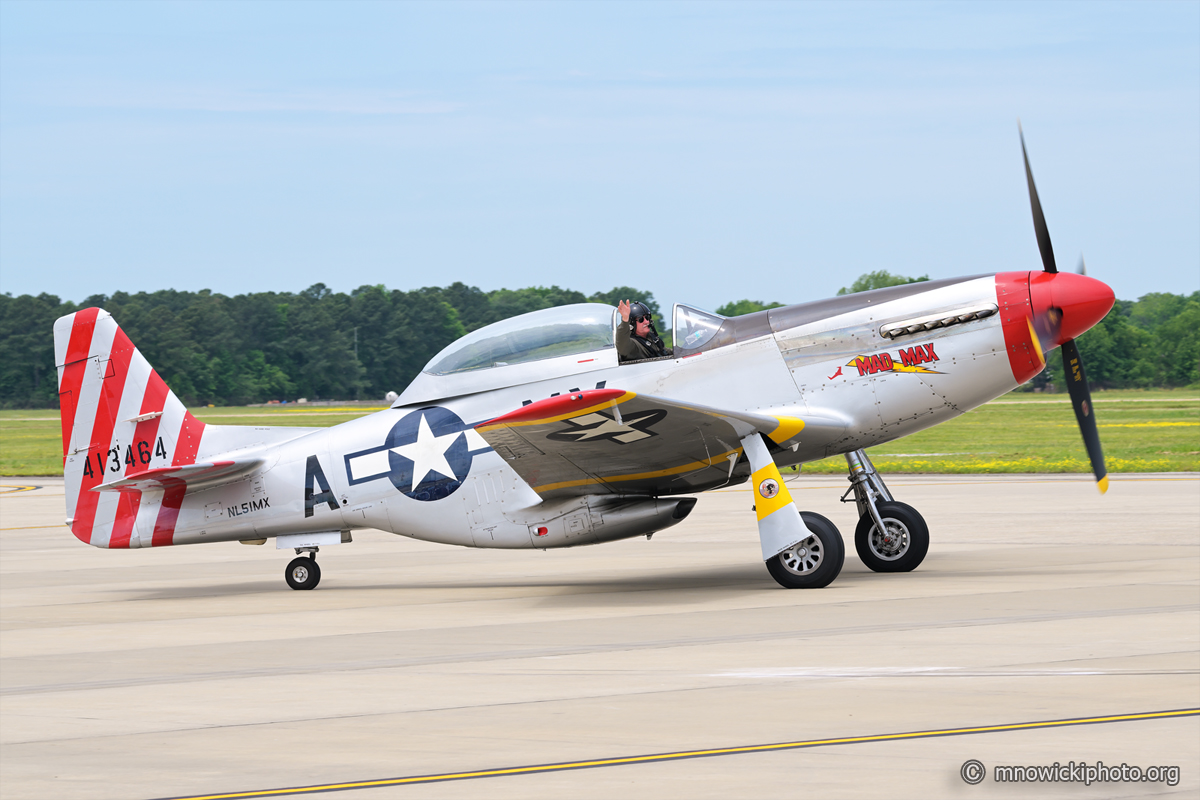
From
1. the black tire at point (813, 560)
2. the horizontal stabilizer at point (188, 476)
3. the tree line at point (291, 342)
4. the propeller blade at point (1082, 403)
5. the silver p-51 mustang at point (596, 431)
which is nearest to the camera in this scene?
the black tire at point (813, 560)

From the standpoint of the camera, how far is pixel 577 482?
13945 mm

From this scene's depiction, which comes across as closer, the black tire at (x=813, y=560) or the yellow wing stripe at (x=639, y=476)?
Answer: the black tire at (x=813, y=560)

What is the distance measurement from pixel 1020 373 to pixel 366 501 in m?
7.29

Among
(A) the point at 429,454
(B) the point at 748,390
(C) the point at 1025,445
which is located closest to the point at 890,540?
(B) the point at 748,390

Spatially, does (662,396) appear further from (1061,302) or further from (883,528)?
(1061,302)

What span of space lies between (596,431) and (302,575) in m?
4.80

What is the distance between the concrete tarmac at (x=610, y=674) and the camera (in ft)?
21.3

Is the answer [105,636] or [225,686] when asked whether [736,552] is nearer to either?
[105,636]

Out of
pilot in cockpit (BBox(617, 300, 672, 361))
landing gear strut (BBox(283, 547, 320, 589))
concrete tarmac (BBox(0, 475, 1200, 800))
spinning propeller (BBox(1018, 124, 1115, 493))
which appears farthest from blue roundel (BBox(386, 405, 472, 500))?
spinning propeller (BBox(1018, 124, 1115, 493))

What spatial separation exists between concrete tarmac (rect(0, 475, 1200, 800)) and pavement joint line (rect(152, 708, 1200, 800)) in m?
0.07

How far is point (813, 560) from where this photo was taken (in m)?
13.0

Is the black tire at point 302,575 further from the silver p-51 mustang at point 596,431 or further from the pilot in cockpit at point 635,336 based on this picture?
the pilot in cockpit at point 635,336

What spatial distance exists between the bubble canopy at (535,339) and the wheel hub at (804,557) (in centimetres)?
300

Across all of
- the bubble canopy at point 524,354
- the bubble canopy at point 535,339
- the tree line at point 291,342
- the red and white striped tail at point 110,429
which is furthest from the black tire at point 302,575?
the tree line at point 291,342
